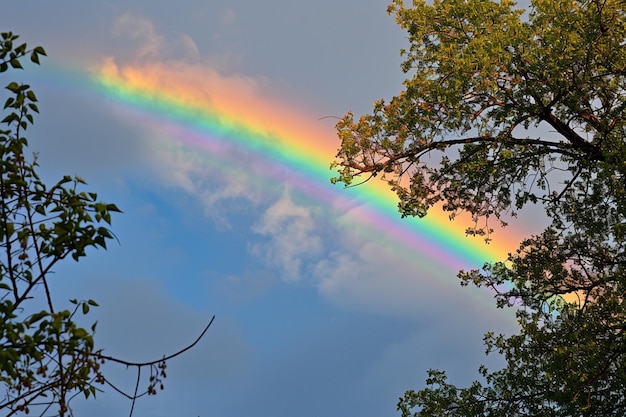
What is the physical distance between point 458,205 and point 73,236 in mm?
13739

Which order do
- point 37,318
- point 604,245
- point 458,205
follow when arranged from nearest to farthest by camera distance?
point 37,318, point 604,245, point 458,205

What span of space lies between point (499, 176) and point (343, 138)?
13.7ft

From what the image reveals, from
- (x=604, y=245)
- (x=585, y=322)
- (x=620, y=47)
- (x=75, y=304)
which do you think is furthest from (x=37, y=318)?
(x=604, y=245)

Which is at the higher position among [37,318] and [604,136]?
[604,136]

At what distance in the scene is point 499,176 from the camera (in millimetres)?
16094

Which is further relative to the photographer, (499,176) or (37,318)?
(499,176)

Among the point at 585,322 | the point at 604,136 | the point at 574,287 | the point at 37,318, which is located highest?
the point at 604,136

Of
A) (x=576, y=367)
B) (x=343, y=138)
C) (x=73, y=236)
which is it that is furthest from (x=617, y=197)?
(x=73, y=236)

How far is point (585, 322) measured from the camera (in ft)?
44.0

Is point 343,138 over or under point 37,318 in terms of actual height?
over

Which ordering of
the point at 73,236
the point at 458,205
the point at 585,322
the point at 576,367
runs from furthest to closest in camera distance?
the point at 458,205
the point at 585,322
the point at 576,367
the point at 73,236

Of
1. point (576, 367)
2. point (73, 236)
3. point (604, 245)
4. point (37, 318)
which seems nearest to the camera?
point (37, 318)

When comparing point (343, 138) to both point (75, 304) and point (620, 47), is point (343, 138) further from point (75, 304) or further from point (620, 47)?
point (75, 304)

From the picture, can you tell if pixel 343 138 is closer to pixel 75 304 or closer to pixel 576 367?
pixel 576 367
